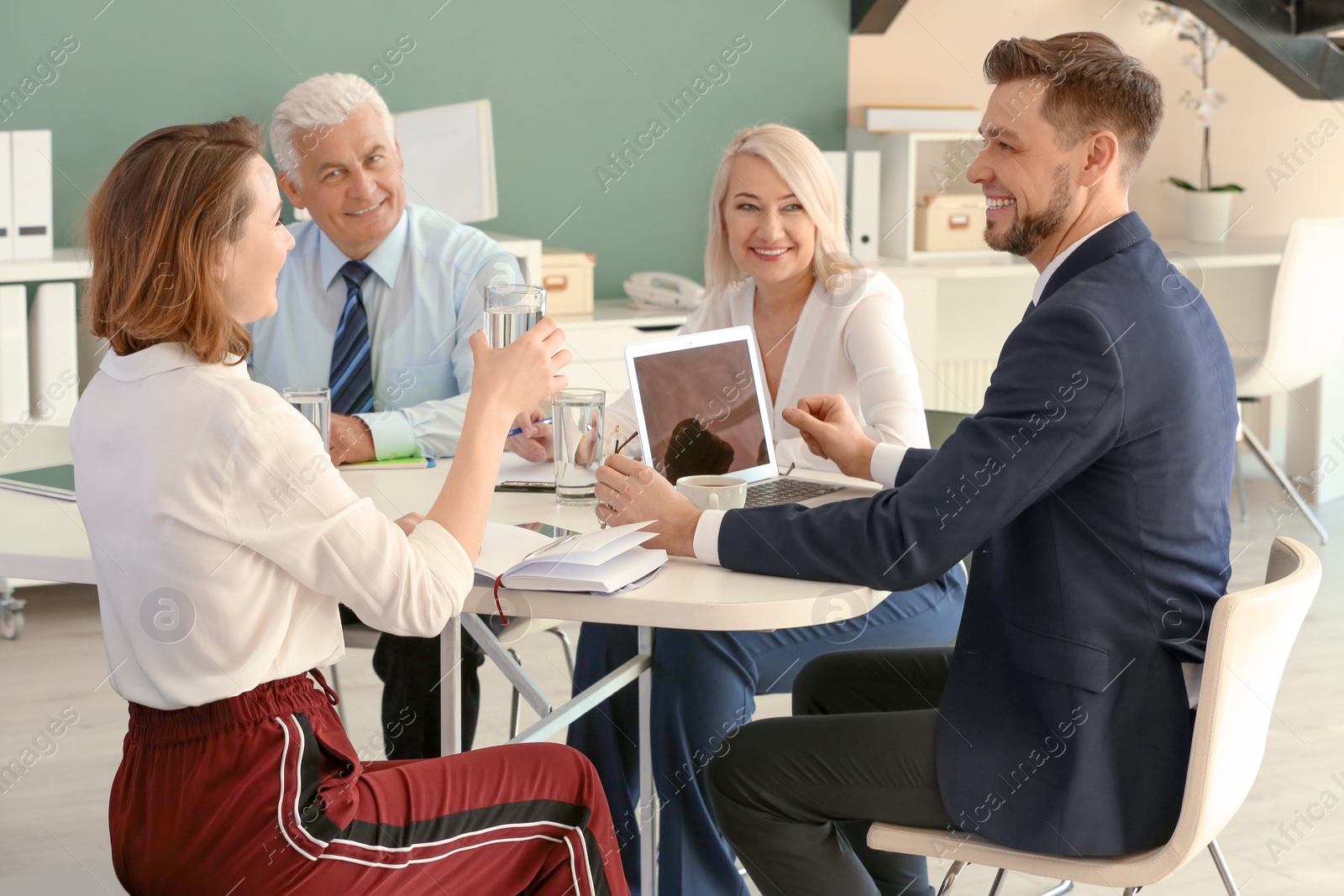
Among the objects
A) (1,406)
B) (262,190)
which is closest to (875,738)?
(262,190)

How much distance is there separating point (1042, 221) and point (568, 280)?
2.76 metres

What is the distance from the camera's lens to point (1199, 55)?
17.0ft

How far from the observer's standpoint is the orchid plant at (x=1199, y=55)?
5086 mm

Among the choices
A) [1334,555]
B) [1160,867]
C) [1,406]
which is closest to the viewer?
[1160,867]

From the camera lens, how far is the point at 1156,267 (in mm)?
1552

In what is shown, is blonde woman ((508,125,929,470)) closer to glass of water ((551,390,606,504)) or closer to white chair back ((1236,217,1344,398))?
glass of water ((551,390,606,504))

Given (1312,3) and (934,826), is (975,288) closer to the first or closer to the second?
(1312,3)

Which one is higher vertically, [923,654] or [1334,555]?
[923,654]

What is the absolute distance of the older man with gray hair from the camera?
2697 mm

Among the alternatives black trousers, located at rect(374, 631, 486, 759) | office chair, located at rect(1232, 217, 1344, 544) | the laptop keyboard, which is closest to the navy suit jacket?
the laptop keyboard

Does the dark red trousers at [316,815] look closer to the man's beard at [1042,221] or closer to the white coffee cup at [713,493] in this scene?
the white coffee cup at [713,493]

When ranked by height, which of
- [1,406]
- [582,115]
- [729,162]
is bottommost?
[1,406]

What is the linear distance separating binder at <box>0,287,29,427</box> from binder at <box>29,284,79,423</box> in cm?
4

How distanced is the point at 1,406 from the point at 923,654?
2666 millimetres
